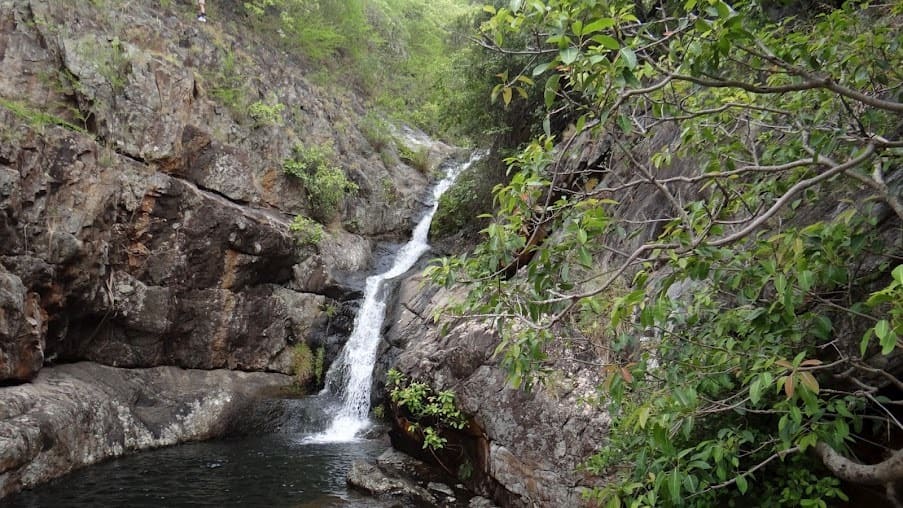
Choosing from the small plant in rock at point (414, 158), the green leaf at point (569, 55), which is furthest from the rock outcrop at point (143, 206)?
the green leaf at point (569, 55)

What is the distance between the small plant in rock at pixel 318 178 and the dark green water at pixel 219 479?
24.6 ft

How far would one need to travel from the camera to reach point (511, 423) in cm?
776

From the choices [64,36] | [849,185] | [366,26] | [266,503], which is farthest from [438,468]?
[366,26]

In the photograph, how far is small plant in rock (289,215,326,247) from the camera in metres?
14.7

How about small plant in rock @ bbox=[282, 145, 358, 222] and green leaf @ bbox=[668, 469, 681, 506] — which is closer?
green leaf @ bbox=[668, 469, 681, 506]

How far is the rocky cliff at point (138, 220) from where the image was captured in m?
9.52

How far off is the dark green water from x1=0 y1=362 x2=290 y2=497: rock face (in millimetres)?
306

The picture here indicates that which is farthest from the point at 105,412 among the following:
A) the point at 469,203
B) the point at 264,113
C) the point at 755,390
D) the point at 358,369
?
the point at 755,390

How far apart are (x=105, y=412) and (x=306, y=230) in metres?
6.53

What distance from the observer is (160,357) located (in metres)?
12.2

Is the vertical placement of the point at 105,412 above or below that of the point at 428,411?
below

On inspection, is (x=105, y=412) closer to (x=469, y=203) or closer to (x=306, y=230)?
(x=306, y=230)

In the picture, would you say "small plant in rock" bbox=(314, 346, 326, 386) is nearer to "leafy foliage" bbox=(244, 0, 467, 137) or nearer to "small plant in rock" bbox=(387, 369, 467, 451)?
"small plant in rock" bbox=(387, 369, 467, 451)

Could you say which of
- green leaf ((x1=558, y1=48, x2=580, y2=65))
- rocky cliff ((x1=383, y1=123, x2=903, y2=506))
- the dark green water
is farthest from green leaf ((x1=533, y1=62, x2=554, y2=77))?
the dark green water
